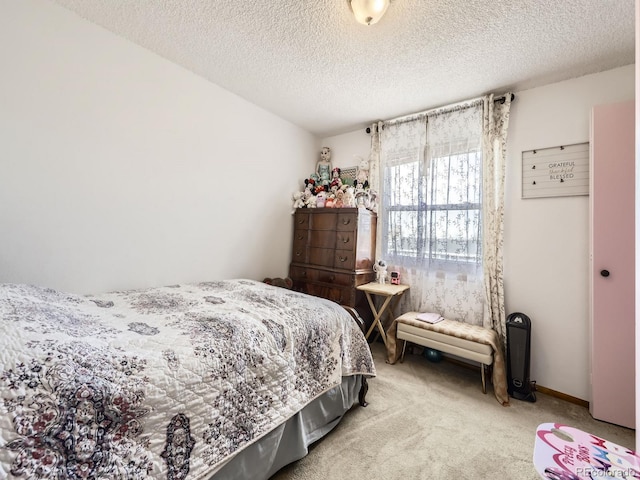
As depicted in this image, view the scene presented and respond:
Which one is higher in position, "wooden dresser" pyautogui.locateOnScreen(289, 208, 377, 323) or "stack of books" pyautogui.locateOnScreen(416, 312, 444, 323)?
"wooden dresser" pyautogui.locateOnScreen(289, 208, 377, 323)

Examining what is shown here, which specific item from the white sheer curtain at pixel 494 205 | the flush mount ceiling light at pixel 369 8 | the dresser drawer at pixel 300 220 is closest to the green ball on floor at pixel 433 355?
the white sheer curtain at pixel 494 205

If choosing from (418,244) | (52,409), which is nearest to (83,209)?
(52,409)

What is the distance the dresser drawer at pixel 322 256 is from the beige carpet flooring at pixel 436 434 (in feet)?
4.08

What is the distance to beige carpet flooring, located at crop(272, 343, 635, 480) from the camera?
1368mm

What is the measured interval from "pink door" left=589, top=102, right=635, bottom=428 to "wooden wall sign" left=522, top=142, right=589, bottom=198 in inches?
9.1

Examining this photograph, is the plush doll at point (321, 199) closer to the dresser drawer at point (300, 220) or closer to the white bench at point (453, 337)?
the dresser drawer at point (300, 220)

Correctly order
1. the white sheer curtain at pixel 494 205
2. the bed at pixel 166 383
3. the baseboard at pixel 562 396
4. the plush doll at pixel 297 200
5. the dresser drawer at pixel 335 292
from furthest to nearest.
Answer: the plush doll at pixel 297 200 < the dresser drawer at pixel 335 292 < the white sheer curtain at pixel 494 205 < the baseboard at pixel 562 396 < the bed at pixel 166 383

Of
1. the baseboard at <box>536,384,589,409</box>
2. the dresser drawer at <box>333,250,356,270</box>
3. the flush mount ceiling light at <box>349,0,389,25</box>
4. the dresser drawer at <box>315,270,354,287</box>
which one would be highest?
the flush mount ceiling light at <box>349,0,389,25</box>

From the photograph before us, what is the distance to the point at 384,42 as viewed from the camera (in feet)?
6.07

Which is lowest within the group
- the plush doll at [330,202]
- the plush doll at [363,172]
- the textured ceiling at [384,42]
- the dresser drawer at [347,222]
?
the dresser drawer at [347,222]

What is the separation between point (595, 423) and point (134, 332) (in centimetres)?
287

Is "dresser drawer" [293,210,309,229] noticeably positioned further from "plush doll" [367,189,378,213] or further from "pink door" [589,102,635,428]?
"pink door" [589,102,635,428]

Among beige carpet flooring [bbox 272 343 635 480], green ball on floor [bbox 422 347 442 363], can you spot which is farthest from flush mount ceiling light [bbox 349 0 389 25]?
green ball on floor [bbox 422 347 442 363]

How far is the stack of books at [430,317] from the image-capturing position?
249 cm
